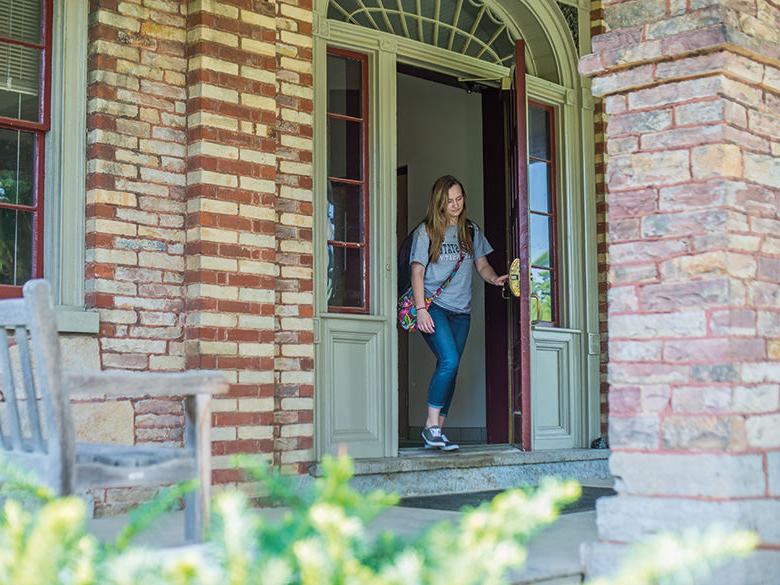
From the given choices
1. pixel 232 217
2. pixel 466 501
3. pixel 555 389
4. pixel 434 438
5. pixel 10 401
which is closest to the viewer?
pixel 10 401

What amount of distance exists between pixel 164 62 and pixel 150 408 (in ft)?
5.49

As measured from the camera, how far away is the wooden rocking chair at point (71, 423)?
9.05 feet

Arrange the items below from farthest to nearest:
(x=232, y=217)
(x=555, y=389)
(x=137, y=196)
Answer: (x=555, y=389), (x=232, y=217), (x=137, y=196)

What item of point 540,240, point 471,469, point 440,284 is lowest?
point 471,469

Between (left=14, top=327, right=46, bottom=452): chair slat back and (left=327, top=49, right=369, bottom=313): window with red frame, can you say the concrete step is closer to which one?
(left=327, top=49, right=369, bottom=313): window with red frame

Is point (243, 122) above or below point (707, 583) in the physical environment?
above

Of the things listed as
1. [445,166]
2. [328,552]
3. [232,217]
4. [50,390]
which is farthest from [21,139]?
[445,166]

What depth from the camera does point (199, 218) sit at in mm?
5105

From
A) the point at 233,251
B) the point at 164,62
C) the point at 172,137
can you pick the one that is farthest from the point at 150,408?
the point at 164,62

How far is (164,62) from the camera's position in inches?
204

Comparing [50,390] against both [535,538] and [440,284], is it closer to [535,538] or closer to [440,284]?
[535,538]

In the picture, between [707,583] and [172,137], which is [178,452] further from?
[172,137]

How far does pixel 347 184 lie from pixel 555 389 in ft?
7.03

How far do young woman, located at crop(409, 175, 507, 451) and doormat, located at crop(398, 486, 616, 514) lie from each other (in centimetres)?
49
